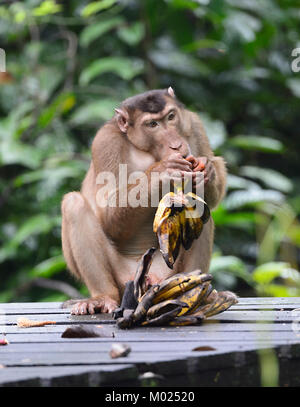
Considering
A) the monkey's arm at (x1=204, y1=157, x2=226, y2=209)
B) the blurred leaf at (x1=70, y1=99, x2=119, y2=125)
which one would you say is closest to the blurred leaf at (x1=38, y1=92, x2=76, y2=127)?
the blurred leaf at (x1=70, y1=99, x2=119, y2=125)

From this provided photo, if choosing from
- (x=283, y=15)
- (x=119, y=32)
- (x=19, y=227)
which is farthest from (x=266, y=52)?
(x=19, y=227)

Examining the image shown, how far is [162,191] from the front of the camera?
387 centimetres

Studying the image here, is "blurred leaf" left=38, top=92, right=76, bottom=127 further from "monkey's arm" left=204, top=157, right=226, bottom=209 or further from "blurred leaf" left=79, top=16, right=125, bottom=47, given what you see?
"monkey's arm" left=204, top=157, right=226, bottom=209

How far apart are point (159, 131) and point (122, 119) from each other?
0.96 ft

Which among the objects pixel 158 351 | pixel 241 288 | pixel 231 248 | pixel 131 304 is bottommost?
pixel 241 288

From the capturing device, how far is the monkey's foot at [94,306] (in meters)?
3.97

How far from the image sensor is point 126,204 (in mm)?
4020

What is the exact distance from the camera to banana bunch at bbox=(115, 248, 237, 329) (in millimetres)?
3381

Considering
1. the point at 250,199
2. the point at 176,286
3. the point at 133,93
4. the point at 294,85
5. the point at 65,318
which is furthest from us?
the point at 294,85

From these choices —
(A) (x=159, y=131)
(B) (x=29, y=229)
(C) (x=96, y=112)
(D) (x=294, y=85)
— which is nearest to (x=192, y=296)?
(A) (x=159, y=131)

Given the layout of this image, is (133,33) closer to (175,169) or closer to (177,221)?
(175,169)

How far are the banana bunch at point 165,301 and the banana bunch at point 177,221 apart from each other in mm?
129
